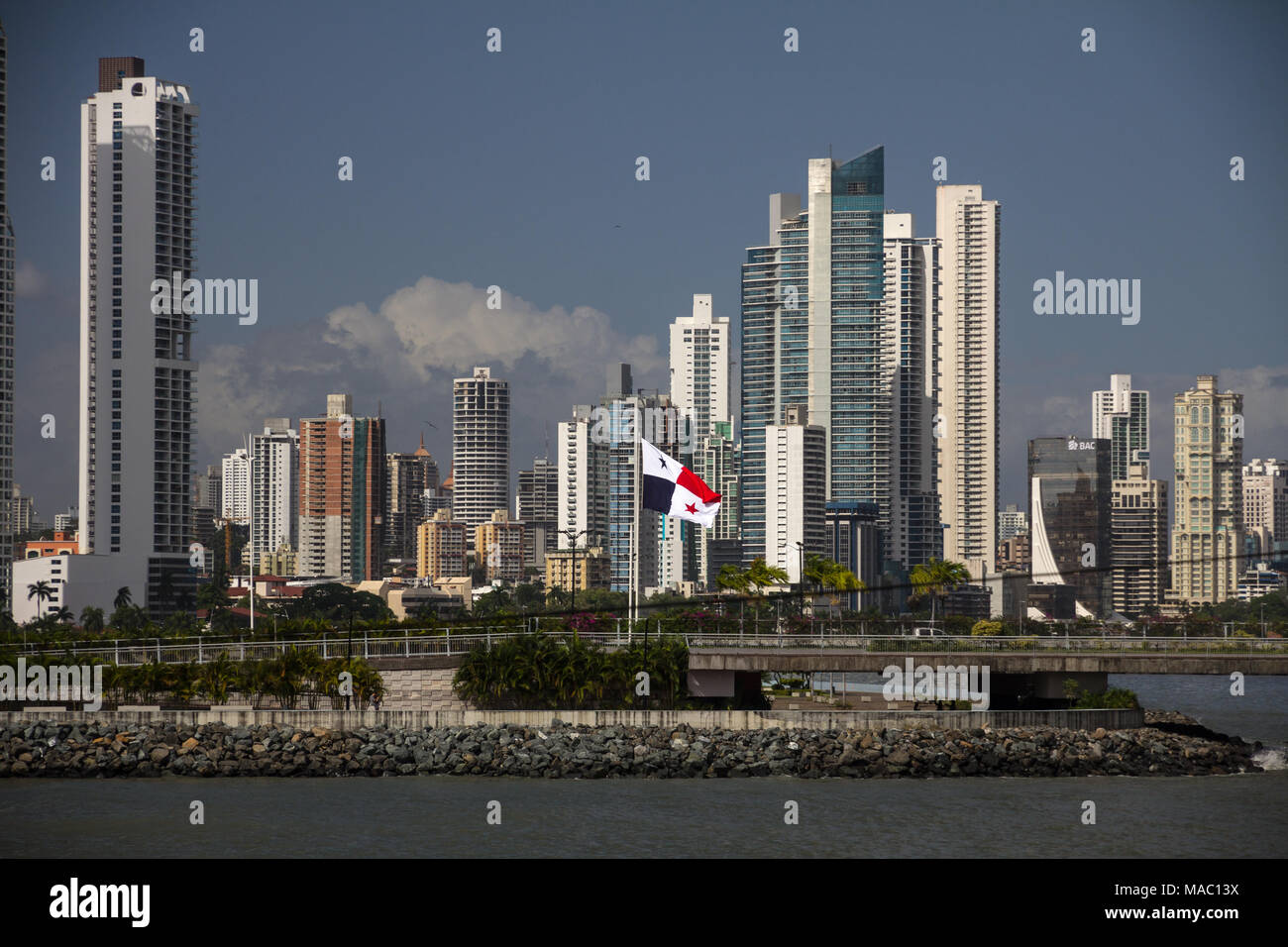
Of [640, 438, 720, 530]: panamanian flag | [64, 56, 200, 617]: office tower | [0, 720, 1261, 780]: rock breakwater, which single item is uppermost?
[64, 56, 200, 617]: office tower

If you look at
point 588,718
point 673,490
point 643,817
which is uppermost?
point 673,490

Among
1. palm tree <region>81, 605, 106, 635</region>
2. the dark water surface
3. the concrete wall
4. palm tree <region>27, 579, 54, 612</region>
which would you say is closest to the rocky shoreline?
the concrete wall

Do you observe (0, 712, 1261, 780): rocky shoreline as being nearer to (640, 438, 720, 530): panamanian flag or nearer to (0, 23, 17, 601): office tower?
(640, 438, 720, 530): panamanian flag

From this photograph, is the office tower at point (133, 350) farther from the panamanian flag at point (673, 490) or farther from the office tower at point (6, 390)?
the panamanian flag at point (673, 490)

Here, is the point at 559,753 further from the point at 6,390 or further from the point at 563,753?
the point at 6,390

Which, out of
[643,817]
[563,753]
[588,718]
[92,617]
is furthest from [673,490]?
[92,617]

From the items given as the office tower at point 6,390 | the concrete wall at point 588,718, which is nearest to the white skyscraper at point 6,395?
the office tower at point 6,390
